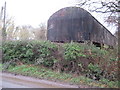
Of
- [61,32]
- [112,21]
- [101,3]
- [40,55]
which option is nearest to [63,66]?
[40,55]

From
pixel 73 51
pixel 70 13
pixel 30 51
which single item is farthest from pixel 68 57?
pixel 70 13

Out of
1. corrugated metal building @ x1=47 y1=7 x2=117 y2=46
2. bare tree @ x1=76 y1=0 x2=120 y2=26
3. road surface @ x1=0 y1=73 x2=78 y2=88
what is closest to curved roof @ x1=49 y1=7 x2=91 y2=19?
corrugated metal building @ x1=47 y1=7 x2=117 y2=46

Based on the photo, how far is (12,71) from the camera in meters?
10.2

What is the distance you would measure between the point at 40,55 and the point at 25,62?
1435mm

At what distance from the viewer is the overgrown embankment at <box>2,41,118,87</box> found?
8.64 m

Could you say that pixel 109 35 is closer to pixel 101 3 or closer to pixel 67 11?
pixel 67 11

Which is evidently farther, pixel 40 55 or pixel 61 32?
pixel 61 32

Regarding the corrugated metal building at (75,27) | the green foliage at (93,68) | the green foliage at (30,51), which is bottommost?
the green foliage at (93,68)

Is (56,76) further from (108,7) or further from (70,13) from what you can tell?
(70,13)

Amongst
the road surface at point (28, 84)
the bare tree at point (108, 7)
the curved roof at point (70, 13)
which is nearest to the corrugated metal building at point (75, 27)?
the curved roof at point (70, 13)

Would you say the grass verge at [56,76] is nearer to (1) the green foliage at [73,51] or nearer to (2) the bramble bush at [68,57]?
(2) the bramble bush at [68,57]

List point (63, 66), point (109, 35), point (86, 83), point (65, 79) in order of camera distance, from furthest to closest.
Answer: point (109, 35), point (63, 66), point (65, 79), point (86, 83)

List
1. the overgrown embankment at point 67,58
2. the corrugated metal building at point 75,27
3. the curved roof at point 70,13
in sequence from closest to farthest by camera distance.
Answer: the overgrown embankment at point 67,58 → the corrugated metal building at point 75,27 → the curved roof at point 70,13

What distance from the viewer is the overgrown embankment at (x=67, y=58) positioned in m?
8.64
